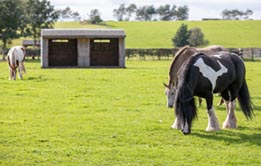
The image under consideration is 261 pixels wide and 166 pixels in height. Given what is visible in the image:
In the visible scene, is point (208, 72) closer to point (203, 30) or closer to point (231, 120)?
point (231, 120)

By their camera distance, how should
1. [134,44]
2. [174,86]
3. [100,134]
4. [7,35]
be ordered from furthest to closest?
[134,44], [7,35], [174,86], [100,134]

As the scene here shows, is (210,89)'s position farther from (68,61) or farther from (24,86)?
(68,61)

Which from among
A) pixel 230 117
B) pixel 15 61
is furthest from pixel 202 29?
pixel 230 117

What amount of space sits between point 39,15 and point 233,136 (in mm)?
61288

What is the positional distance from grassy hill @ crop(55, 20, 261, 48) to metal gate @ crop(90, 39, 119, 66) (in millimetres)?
45373

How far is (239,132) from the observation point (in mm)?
11172

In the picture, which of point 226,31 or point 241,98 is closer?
point 241,98

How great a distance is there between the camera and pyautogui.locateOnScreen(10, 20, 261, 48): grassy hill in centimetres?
8838

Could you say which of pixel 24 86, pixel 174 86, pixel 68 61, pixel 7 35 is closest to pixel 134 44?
pixel 7 35

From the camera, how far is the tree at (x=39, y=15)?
68875 mm

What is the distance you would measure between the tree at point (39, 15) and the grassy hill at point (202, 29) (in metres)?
16.3

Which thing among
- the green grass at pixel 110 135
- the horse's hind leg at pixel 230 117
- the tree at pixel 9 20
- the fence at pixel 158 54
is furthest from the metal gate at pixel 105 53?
the horse's hind leg at pixel 230 117

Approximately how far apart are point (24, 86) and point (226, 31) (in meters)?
79.4

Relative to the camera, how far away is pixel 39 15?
69.6 meters
